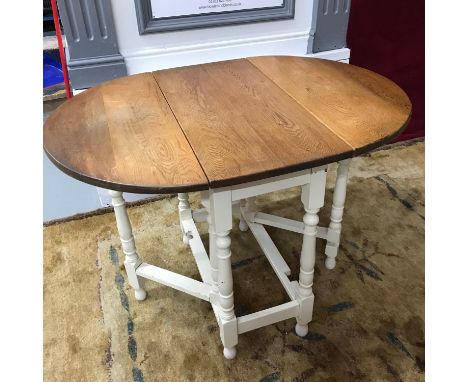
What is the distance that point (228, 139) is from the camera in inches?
43.8

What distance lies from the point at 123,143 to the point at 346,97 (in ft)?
2.48

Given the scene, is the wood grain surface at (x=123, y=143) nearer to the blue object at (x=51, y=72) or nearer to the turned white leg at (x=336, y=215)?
the turned white leg at (x=336, y=215)

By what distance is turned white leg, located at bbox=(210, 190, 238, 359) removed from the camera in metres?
1.09

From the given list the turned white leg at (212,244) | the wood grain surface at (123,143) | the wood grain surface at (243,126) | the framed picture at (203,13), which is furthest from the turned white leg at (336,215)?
the framed picture at (203,13)

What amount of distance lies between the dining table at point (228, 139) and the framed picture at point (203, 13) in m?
0.45

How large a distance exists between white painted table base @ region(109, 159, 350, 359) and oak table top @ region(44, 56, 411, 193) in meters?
0.12

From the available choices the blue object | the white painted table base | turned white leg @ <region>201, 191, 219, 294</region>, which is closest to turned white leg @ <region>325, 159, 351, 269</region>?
the white painted table base

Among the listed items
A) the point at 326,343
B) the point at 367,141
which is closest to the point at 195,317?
the point at 326,343

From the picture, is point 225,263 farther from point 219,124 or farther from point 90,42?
point 90,42

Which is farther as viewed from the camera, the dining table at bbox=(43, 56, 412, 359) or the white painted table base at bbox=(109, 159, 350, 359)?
the white painted table base at bbox=(109, 159, 350, 359)

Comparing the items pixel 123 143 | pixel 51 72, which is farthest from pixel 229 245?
pixel 51 72

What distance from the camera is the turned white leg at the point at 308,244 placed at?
1.19m

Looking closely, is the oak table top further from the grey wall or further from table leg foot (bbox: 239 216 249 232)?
table leg foot (bbox: 239 216 249 232)

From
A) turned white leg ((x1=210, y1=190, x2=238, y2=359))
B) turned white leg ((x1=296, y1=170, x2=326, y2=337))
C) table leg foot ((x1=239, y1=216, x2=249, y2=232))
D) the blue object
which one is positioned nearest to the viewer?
turned white leg ((x1=210, y1=190, x2=238, y2=359))
